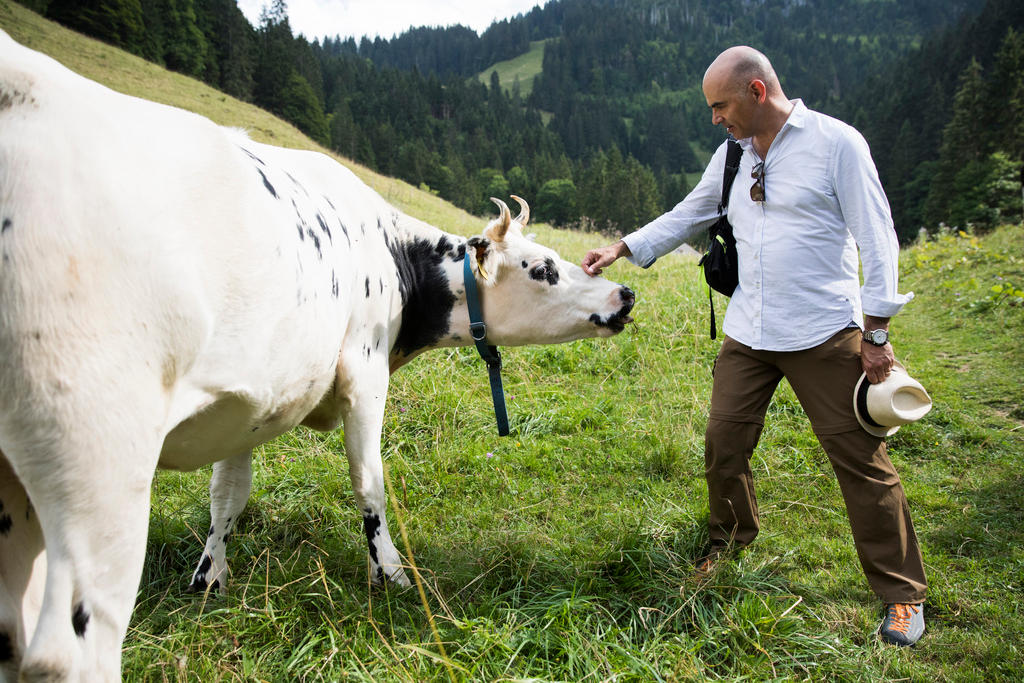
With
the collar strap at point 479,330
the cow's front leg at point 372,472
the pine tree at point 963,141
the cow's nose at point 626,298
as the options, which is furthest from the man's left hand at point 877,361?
the pine tree at point 963,141

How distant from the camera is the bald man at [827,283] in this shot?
2.79 m

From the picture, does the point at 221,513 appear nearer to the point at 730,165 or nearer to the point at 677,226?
the point at 677,226

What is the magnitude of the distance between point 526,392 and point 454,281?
7.48 feet

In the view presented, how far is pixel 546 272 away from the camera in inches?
147

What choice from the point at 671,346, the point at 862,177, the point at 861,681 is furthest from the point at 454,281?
the point at 671,346

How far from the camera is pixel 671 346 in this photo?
22.2 feet

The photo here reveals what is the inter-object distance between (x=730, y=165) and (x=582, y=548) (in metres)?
Result: 2.24

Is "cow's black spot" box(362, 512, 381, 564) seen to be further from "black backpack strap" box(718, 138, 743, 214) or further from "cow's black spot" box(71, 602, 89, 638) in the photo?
"black backpack strap" box(718, 138, 743, 214)

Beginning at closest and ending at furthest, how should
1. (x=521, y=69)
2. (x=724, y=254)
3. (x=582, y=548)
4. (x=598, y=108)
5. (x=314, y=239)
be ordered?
(x=314, y=239) < (x=724, y=254) < (x=582, y=548) < (x=598, y=108) < (x=521, y=69)

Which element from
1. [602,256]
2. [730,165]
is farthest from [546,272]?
[730,165]

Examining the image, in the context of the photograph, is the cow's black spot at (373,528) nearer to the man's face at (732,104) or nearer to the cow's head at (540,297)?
the cow's head at (540,297)

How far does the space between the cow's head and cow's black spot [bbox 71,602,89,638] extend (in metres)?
2.51

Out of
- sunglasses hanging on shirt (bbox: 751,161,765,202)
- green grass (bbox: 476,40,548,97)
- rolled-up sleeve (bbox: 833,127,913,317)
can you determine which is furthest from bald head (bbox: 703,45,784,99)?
green grass (bbox: 476,40,548,97)

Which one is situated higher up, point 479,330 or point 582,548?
point 479,330
